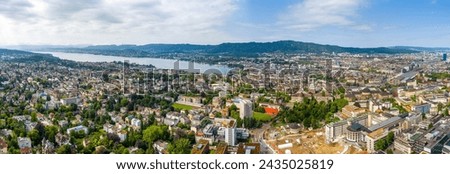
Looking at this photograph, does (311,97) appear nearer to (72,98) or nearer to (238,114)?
(238,114)

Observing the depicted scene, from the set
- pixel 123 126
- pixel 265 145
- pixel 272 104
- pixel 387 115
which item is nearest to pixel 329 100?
pixel 272 104

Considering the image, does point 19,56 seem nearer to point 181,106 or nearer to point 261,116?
point 181,106

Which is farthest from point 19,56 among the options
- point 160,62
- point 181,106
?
point 181,106

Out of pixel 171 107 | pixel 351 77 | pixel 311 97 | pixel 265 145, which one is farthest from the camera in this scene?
pixel 351 77

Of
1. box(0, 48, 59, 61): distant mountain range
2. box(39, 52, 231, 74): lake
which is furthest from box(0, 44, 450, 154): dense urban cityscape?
box(0, 48, 59, 61): distant mountain range

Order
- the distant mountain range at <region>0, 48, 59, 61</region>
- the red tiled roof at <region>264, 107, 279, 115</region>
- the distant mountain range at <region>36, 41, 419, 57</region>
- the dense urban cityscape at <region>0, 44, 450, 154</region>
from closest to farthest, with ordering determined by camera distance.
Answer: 1. the dense urban cityscape at <region>0, 44, 450, 154</region>
2. the red tiled roof at <region>264, 107, 279, 115</region>
3. the distant mountain range at <region>36, 41, 419, 57</region>
4. the distant mountain range at <region>0, 48, 59, 61</region>

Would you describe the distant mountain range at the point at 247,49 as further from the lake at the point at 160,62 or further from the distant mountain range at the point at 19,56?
the distant mountain range at the point at 19,56

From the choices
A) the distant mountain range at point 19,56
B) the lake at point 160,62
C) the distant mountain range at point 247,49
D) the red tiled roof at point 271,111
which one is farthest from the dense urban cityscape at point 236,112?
the distant mountain range at point 19,56

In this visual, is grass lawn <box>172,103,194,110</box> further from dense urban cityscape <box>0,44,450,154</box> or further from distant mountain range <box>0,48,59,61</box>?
distant mountain range <box>0,48,59,61</box>
